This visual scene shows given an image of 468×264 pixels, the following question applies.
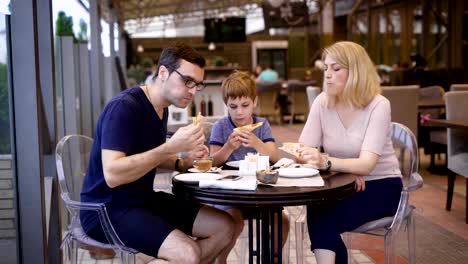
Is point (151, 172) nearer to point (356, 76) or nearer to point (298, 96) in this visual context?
point (356, 76)

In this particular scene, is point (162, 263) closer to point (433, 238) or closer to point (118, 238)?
point (118, 238)

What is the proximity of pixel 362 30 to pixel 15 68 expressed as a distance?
53.6 ft

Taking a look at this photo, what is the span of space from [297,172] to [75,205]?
3.18 feet

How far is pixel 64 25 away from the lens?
16.8ft

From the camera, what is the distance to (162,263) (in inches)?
96.0

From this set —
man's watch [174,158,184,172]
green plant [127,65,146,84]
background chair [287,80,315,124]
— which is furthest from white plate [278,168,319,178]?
green plant [127,65,146,84]

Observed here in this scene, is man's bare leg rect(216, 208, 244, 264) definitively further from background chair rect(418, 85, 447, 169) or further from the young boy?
background chair rect(418, 85, 447, 169)

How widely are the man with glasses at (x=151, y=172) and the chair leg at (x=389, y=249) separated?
78cm

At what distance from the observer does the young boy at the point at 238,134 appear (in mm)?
3010

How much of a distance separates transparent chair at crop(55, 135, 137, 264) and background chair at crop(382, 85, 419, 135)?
3.85 meters

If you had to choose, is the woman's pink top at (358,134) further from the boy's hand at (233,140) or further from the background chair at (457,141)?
the background chair at (457,141)

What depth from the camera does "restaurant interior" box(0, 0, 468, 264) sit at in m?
2.71

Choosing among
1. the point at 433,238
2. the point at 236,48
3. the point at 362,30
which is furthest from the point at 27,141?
the point at 236,48

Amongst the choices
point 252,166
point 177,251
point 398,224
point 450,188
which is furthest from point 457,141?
point 177,251
